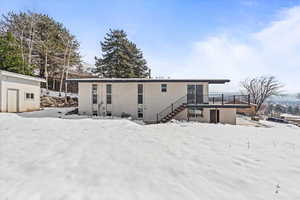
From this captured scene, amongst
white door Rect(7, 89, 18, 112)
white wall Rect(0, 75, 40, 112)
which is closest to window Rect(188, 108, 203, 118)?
white wall Rect(0, 75, 40, 112)

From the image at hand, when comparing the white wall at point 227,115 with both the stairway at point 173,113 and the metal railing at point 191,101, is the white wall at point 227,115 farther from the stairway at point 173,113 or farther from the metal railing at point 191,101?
the stairway at point 173,113

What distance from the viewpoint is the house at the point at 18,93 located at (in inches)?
515

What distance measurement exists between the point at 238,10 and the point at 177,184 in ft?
41.4

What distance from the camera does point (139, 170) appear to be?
3.37 metres

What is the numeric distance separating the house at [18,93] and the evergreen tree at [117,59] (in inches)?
515

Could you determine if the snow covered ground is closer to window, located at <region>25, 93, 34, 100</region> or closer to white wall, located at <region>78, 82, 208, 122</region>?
white wall, located at <region>78, 82, 208, 122</region>

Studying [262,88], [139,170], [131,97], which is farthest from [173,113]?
[262,88]

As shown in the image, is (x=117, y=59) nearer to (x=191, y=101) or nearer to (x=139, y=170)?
(x=191, y=101)

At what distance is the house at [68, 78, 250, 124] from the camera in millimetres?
15312

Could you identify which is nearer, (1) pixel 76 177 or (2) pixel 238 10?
(1) pixel 76 177

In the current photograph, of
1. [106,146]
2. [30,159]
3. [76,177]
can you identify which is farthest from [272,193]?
[30,159]

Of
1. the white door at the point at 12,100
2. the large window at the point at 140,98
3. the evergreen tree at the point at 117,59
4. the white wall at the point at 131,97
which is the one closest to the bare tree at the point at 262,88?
the evergreen tree at the point at 117,59

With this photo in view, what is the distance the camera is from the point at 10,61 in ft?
55.5

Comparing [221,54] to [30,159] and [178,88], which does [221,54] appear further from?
[30,159]
